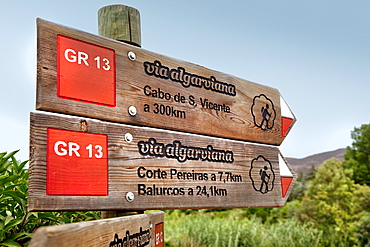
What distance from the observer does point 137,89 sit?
187cm

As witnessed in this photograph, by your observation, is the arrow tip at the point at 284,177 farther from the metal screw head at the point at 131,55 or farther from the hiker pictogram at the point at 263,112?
the metal screw head at the point at 131,55

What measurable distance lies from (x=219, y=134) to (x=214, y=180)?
0.28 m

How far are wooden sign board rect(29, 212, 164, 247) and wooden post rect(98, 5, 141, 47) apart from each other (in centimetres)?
97

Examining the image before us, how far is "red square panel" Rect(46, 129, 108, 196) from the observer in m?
1.50

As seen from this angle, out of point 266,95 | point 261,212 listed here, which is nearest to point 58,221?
point 266,95

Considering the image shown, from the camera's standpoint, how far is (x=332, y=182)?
13.4 m

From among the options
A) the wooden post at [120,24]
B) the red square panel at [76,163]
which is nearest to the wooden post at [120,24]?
the wooden post at [120,24]

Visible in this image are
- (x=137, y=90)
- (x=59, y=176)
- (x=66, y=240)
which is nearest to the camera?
(x=66, y=240)

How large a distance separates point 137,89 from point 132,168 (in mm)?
396

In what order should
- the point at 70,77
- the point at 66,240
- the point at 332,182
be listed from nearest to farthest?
the point at 66,240 → the point at 70,77 → the point at 332,182

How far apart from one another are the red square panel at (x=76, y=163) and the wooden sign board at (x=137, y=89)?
0.38ft

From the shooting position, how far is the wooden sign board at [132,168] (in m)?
1.49

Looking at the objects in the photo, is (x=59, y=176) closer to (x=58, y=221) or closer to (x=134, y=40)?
(x=58, y=221)

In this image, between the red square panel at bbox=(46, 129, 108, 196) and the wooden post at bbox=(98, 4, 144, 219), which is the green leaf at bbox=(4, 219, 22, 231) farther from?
the wooden post at bbox=(98, 4, 144, 219)
